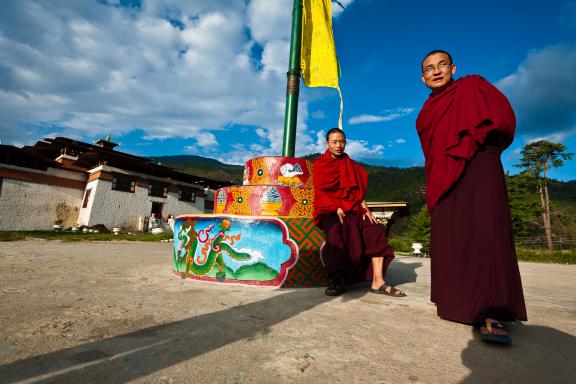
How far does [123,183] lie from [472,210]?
20.2 meters

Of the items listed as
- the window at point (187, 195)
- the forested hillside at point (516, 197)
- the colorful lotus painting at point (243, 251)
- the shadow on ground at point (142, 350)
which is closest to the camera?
the shadow on ground at point (142, 350)

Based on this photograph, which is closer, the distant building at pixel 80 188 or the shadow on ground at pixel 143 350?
the shadow on ground at pixel 143 350

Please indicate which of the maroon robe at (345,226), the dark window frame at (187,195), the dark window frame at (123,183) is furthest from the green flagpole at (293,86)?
the dark window frame at (187,195)

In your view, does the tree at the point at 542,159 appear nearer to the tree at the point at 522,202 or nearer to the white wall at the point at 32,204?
the tree at the point at 522,202

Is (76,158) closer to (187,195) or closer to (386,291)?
(187,195)

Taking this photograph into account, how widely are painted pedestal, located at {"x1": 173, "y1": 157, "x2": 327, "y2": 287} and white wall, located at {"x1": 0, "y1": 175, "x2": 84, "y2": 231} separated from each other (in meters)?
18.1

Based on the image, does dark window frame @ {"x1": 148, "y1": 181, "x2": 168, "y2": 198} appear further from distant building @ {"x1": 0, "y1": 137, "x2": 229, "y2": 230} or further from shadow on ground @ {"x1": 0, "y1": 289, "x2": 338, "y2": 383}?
shadow on ground @ {"x1": 0, "y1": 289, "x2": 338, "y2": 383}

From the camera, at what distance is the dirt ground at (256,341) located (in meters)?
1.02

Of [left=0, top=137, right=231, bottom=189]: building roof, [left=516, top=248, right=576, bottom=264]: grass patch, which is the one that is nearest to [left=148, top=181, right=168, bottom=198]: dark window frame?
[left=0, top=137, right=231, bottom=189]: building roof

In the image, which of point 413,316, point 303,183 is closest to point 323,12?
point 303,183

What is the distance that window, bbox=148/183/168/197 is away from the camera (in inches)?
770

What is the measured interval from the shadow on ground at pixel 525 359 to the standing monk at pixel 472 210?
0.11 meters

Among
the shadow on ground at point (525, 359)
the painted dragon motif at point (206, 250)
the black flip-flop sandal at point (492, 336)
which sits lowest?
the shadow on ground at point (525, 359)


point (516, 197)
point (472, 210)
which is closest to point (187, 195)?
point (472, 210)
